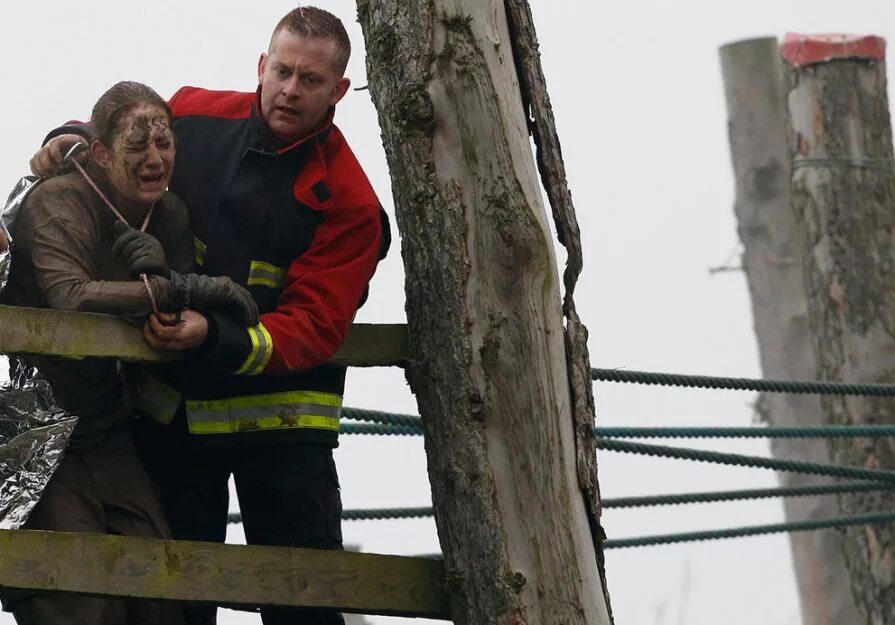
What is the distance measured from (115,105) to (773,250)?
6049 mm

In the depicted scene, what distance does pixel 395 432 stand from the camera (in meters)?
4.94

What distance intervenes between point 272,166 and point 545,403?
2.43ft

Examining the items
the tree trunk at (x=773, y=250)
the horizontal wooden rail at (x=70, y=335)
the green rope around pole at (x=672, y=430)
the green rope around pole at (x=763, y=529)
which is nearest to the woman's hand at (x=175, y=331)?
the horizontal wooden rail at (x=70, y=335)

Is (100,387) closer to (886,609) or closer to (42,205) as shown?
(42,205)

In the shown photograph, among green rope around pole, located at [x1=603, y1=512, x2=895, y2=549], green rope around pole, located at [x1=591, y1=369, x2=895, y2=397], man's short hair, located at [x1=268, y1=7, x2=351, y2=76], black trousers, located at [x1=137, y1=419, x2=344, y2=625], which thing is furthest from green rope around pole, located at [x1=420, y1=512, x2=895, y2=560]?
man's short hair, located at [x1=268, y1=7, x2=351, y2=76]

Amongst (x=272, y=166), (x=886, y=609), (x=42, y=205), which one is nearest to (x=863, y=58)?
(x=886, y=609)

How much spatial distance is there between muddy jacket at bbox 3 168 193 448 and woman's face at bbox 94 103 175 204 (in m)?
0.05

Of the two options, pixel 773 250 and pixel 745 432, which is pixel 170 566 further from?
pixel 773 250

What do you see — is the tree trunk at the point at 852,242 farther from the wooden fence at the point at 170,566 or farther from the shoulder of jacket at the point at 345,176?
the wooden fence at the point at 170,566

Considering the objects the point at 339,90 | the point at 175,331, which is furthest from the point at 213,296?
the point at 339,90

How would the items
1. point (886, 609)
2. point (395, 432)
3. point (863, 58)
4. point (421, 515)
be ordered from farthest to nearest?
point (863, 58)
point (886, 609)
point (421, 515)
point (395, 432)

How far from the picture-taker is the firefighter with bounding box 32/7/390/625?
11.2 feet

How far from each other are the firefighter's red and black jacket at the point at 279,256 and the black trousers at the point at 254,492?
56 millimetres

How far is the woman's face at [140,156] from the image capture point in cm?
336
